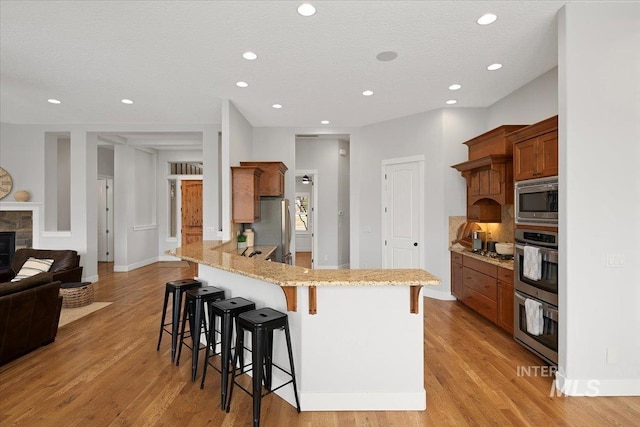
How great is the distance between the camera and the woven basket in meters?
4.58

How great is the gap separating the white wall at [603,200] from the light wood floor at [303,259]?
262 inches

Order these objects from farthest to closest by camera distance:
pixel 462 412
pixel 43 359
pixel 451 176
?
1. pixel 451 176
2. pixel 43 359
3. pixel 462 412

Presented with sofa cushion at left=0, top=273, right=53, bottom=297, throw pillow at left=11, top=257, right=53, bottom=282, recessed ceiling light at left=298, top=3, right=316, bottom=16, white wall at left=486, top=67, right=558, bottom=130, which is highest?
recessed ceiling light at left=298, top=3, right=316, bottom=16

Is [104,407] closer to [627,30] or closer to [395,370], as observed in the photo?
[395,370]

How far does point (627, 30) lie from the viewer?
2479 millimetres

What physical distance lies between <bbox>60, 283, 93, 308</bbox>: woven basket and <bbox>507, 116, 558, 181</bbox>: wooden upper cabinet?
231 inches

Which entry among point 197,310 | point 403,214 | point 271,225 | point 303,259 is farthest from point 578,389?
point 303,259

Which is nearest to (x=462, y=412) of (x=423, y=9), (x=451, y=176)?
(x=423, y=9)

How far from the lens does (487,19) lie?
2631mm

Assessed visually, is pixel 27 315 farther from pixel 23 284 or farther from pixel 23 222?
pixel 23 222

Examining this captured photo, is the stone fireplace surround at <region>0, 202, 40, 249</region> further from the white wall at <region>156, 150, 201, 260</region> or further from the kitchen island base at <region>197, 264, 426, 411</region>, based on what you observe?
the kitchen island base at <region>197, 264, 426, 411</region>

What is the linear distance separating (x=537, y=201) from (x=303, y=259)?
7.26 metres

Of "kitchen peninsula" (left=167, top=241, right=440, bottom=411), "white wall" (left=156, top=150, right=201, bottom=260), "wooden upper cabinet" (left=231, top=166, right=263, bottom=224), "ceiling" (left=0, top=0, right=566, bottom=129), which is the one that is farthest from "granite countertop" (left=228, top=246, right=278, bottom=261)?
"white wall" (left=156, top=150, right=201, bottom=260)

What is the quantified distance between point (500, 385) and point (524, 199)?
1.77m
